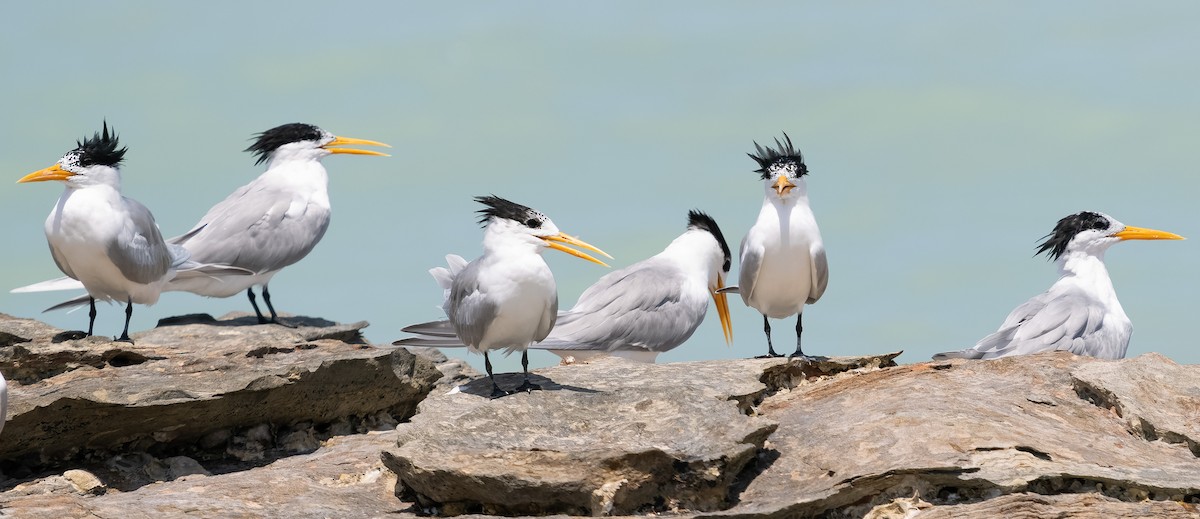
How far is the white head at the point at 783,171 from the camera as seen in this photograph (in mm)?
10336

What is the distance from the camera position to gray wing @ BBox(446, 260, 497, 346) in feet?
26.7

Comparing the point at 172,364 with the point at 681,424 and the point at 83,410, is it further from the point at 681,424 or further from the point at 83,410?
the point at 681,424

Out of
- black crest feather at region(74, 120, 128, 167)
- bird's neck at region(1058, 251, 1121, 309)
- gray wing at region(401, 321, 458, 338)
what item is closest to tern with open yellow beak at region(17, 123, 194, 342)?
black crest feather at region(74, 120, 128, 167)

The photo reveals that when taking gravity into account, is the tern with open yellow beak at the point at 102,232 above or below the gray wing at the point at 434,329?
above

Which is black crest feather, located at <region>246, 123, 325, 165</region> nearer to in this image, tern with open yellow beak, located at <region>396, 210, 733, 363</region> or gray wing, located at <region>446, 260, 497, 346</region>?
tern with open yellow beak, located at <region>396, 210, 733, 363</region>

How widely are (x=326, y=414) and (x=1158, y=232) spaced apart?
25.8 ft

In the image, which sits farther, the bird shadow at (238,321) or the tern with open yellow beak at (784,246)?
the bird shadow at (238,321)

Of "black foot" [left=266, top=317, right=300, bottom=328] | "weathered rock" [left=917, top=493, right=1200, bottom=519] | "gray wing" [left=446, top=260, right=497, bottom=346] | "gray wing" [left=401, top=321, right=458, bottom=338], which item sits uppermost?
"gray wing" [left=446, top=260, right=497, bottom=346]

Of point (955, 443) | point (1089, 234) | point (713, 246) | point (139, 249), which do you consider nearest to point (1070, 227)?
point (1089, 234)

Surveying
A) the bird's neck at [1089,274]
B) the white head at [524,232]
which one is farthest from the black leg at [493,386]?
A: the bird's neck at [1089,274]

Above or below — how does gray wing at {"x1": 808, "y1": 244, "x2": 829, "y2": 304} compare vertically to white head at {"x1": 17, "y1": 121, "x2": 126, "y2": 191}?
below

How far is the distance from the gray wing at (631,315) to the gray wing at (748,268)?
1.15m

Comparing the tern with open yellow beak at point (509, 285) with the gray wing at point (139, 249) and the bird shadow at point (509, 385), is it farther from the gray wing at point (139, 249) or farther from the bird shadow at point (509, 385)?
the gray wing at point (139, 249)

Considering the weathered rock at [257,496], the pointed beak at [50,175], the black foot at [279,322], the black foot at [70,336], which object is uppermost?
the pointed beak at [50,175]
